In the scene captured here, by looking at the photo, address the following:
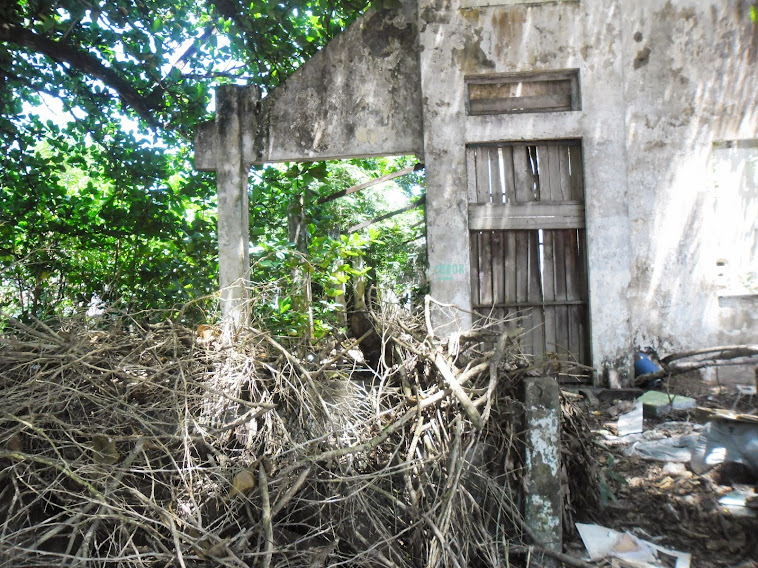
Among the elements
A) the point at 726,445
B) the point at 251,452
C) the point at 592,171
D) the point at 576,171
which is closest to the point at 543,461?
the point at 726,445

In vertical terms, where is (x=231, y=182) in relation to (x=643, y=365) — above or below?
above

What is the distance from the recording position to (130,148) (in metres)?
7.11

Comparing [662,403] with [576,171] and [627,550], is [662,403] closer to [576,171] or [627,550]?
[576,171]

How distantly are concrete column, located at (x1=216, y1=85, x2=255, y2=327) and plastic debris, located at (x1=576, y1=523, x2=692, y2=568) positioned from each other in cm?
437

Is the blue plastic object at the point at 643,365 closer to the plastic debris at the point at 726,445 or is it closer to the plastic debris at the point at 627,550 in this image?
the plastic debris at the point at 726,445

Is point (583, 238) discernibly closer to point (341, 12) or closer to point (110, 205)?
point (341, 12)

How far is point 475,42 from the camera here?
641 cm

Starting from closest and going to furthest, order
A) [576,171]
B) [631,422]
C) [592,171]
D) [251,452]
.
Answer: [251,452], [631,422], [592,171], [576,171]

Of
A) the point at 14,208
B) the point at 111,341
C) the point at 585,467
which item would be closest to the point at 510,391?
the point at 585,467

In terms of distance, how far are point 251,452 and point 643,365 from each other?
180 inches

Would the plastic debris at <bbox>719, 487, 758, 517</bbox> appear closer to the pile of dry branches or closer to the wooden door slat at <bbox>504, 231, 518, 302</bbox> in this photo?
the pile of dry branches

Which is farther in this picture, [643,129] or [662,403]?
[643,129]

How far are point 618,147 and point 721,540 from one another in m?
4.17

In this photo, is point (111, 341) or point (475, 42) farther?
point (475, 42)
